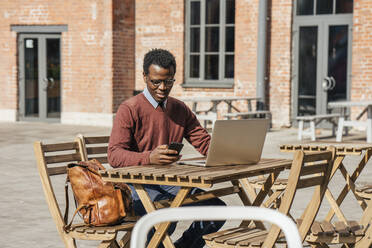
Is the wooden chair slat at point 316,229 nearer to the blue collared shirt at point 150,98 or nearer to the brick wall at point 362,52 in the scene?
the blue collared shirt at point 150,98

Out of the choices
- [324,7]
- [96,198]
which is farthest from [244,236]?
[324,7]

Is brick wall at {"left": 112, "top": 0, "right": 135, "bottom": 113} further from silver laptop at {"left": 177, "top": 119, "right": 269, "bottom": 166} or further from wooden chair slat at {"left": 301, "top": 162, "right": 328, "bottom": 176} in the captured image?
wooden chair slat at {"left": 301, "top": 162, "right": 328, "bottom": 176}

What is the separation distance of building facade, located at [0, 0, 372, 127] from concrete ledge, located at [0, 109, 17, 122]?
3cm

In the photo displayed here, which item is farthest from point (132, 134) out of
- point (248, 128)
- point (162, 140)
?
point (248, 128)

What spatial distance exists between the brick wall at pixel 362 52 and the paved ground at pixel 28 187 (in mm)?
1208

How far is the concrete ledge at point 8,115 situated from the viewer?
18406 millimetres

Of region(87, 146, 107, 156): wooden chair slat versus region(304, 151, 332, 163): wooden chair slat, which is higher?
region(304, 151, 332, 163): wooden chair slat

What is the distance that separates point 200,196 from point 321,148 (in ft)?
5.68

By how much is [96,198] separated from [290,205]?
43.2 inches

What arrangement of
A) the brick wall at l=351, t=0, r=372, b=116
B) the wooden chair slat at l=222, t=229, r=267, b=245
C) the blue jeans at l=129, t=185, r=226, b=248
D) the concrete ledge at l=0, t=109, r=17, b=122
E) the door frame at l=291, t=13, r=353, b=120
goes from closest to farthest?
the wooden chair slat at l=222, t=229, r=267, b=245 < the blue jeans at l=129, t=185, r=226, b=248 < the brick wall at l=351, t=0, r=372, b=116 < the door frame at l=291, t=13, r=353, b=120 < the concrete ledge at l=0, t=109, r=17, b=122

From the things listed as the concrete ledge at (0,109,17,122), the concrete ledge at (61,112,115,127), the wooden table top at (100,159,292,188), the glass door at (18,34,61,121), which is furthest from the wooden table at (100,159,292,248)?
the concrete ledge at (0,109,17,122)

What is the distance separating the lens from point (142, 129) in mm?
4523

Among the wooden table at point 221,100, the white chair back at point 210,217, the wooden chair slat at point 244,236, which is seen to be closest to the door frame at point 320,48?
the wooden table at point 221,100

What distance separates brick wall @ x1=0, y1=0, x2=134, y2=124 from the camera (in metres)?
17.0
